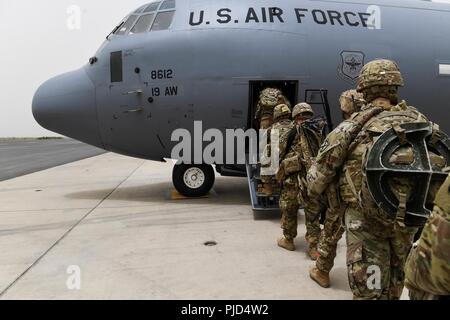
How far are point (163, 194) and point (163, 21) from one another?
150 inches

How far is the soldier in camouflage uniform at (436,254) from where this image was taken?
1.42 meters

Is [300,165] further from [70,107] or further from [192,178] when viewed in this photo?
[70,107]

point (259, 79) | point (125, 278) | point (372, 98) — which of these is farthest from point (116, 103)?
point (372, 98)

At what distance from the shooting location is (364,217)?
2.88 m

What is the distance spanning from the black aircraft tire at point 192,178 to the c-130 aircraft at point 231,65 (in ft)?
0.29

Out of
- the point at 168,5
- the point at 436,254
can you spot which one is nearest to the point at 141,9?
the point at 168,5

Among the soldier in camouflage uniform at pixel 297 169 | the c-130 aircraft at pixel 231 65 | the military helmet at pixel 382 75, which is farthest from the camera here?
the c-130 aircraft at pixel 231 65

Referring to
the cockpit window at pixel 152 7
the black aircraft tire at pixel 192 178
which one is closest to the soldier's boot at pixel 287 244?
the black aircraft tire at pixel 192 178

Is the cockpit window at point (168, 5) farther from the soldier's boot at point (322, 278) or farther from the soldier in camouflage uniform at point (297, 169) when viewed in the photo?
the soldier's boot at point (322, 278)

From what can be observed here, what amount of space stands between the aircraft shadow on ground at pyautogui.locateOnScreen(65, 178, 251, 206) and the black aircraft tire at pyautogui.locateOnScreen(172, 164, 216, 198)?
19cm

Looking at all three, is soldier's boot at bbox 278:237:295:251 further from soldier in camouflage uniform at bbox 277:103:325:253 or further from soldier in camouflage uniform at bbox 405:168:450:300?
soldier in camouflage uniform at bbox 405:168:450:300

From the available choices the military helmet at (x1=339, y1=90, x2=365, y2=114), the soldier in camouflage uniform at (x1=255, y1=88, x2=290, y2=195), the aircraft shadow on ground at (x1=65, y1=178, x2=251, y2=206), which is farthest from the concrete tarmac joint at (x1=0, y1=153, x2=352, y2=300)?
the military helmet at (x1=339, y1=90, x2=365, y2=114)

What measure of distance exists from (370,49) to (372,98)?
5.14 m
